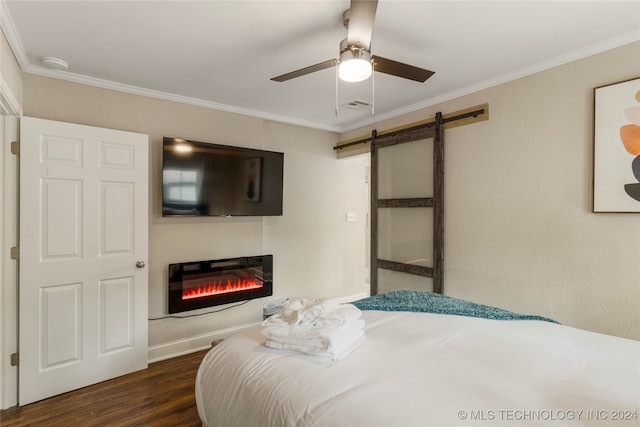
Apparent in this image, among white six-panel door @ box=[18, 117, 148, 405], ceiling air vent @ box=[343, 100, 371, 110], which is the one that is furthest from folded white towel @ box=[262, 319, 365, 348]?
ceiling air vent @ box=[343, 100, 371, 110]

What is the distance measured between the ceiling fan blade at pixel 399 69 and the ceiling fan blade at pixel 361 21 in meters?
0.20

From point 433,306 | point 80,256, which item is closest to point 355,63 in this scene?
point 433,306

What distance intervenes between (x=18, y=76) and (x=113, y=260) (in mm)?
1490

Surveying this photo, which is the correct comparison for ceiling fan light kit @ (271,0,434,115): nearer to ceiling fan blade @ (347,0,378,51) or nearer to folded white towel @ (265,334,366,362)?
ceiling fan blade @ (347,0,378,51)

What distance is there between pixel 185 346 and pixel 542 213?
3.33m

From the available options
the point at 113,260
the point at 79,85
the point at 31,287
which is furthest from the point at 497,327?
the point at 79,85

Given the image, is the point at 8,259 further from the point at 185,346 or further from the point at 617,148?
the point at 617,148

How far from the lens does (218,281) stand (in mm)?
3404

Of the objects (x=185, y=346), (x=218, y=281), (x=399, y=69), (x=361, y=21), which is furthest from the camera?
(x=218, y=281)

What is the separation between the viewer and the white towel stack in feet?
4.66

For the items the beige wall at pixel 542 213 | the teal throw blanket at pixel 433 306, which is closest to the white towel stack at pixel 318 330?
the teal throw blanket at pixel 433 306

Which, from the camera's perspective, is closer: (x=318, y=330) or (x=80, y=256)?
(x=318, y=330)

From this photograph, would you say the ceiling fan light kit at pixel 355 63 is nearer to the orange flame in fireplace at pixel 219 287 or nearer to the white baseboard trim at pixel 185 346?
the white baseboard trim at pixel 185 346

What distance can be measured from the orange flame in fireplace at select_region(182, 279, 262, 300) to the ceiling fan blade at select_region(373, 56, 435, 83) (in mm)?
2528
